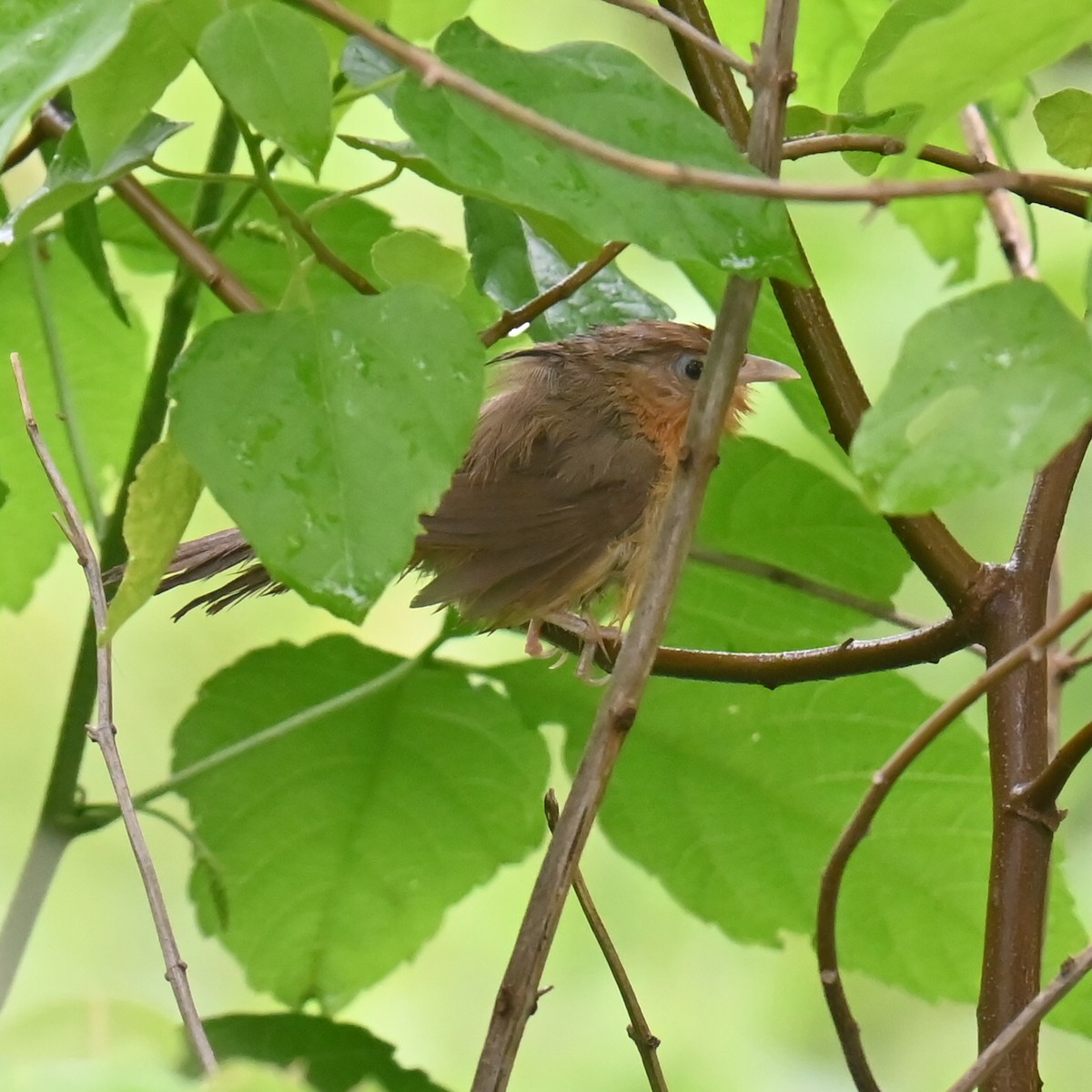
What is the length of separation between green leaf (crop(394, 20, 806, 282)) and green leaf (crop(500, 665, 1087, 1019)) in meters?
0.98

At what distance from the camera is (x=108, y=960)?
143 inches

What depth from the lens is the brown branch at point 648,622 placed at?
1.04m

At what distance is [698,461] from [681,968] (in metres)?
2.78

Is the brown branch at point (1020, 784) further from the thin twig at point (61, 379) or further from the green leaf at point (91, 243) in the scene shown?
the thin twig at point (61, 379)

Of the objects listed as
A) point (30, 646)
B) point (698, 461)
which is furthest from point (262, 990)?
point (30, 646)

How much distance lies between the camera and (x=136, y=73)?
3.56 ft

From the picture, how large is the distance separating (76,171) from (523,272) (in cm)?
59

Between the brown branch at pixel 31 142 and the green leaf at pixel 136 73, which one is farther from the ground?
the brown branch at pixel 31 142

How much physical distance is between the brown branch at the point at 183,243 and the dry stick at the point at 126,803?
23 centimetres

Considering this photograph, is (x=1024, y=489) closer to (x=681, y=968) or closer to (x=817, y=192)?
(x=681, y=968)

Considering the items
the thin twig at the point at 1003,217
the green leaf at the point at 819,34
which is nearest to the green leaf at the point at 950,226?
the thin twig at the point at 1003,217

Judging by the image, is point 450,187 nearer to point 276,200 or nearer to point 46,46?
point 276,200

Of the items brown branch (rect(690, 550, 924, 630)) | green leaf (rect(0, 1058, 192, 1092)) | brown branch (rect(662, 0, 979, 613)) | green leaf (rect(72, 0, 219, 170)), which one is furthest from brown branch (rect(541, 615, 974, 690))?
green leaf (rect(0, 1058, 192, 1092))

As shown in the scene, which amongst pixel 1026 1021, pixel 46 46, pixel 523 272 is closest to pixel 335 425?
pixel 46 46
